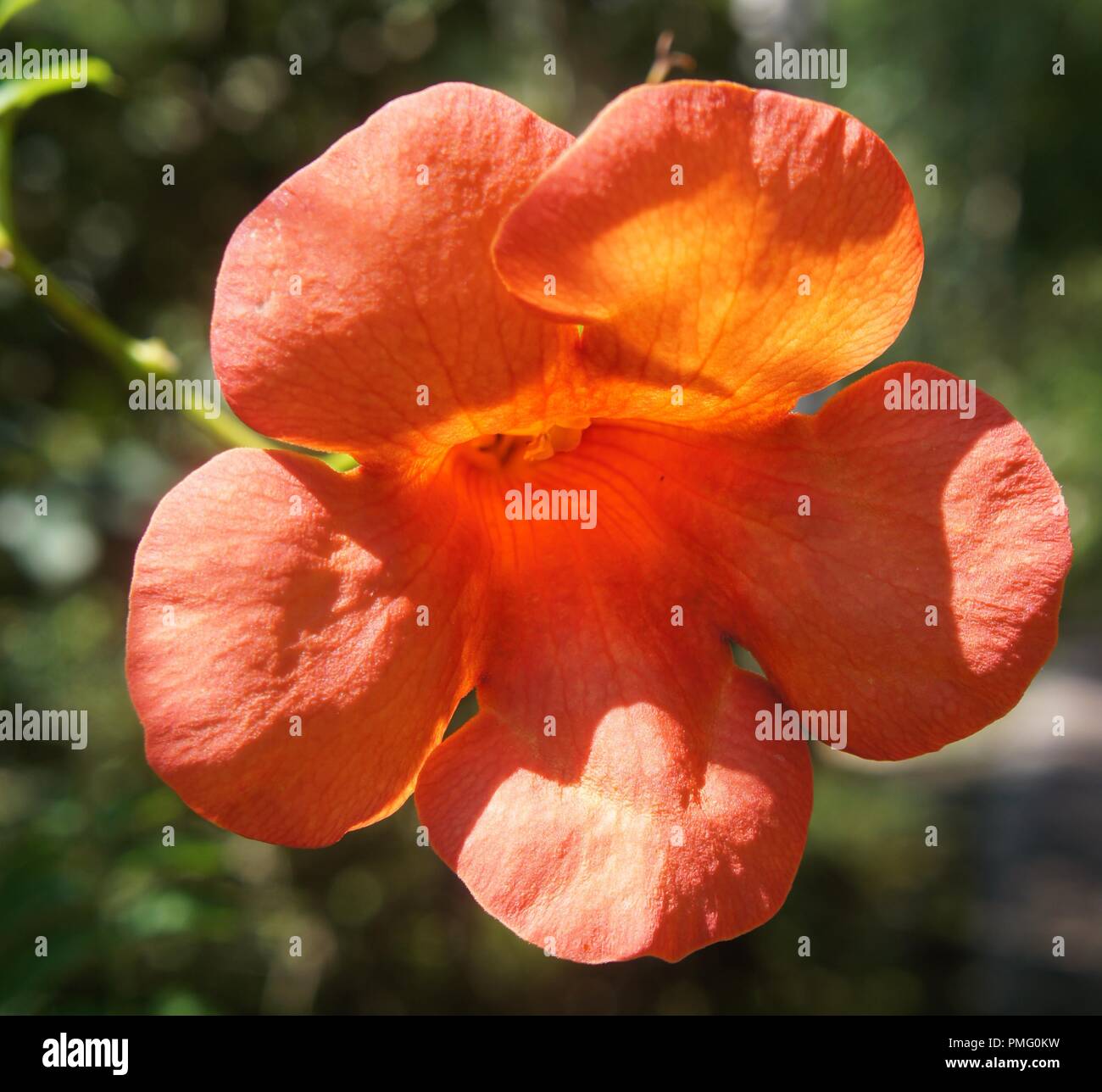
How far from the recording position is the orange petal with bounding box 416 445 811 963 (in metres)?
1.39

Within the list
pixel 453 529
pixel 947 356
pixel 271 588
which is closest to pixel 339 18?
pixel 453 529

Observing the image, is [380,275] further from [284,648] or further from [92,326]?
[92,326]

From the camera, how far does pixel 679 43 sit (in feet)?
11.4

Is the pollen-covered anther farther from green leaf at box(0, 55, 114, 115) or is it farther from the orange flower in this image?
green leaf at box(0, 55, 114, 115)

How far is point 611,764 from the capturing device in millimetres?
1518

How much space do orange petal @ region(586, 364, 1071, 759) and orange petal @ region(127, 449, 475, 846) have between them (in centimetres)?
55

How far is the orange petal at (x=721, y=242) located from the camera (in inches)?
45.8

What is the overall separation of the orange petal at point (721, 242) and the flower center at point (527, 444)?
326 mm

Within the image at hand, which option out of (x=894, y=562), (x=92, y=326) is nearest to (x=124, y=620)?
(x=92, y=326)

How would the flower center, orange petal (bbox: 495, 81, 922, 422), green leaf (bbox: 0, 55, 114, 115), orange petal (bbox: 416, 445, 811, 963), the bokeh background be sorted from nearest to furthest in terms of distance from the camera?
1. orange petal (bbox: 495, 81, 922, 422)
2. orange petal (bbox: 416, 445, 811, 963)
3. the flower center
4. green leaf (bbox: 0, 55, 114, 115)
5. the bokeh background

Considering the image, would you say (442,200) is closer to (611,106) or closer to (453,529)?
(611,106)

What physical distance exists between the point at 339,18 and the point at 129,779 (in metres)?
2.44

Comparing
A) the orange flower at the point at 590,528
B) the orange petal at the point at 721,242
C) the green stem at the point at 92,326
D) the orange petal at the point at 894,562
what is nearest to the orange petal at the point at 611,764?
the orange flower at the point at 590,528

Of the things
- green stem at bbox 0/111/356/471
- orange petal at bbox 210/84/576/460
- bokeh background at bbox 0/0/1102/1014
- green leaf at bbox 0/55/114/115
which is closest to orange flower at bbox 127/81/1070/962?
orange petal at bbox 210/84/576/460
